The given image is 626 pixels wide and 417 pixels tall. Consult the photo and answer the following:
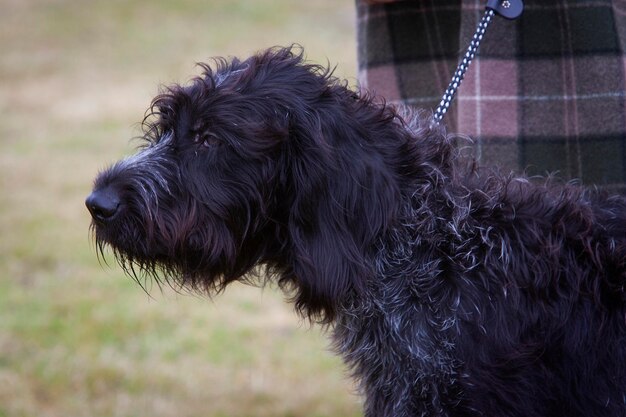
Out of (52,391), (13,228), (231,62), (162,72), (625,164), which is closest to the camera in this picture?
(231,62)

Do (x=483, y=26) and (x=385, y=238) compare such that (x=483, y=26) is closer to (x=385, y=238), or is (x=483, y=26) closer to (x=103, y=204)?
(x=385, y=238)

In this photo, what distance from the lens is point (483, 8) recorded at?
3.37 meters

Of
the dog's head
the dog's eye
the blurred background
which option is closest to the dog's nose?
the dog's head

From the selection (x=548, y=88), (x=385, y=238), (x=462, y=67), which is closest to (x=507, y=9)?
(x=462, y=67)

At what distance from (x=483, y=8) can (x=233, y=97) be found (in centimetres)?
117

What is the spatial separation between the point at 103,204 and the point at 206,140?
1.13ft

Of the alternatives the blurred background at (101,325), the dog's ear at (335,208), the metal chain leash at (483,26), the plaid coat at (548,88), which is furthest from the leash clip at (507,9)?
the blurred background at (101,325)

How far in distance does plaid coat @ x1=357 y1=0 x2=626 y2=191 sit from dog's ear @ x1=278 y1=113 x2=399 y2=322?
0.78m

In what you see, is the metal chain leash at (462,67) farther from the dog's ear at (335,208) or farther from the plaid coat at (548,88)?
the dog's ear at (335,208)

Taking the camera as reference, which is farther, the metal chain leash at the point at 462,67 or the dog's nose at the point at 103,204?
the metal chain leash at the point at 462,67

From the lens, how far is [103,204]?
2.67 meters

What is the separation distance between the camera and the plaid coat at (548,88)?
3.30m

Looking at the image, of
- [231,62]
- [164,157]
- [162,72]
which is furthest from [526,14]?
[162,72]

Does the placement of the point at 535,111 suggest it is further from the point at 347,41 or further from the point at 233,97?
the point at 347,41
